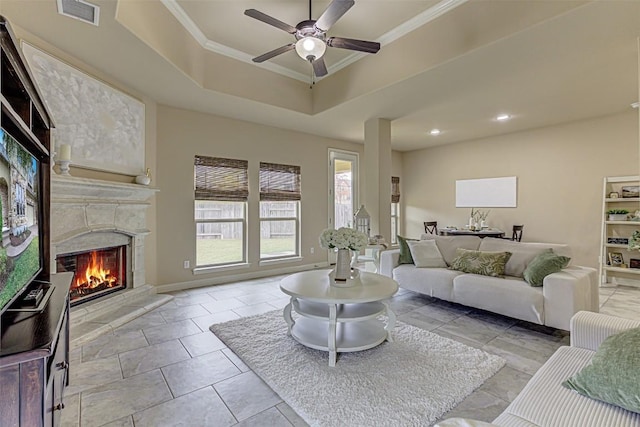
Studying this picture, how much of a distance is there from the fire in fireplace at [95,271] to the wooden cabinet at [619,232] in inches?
291

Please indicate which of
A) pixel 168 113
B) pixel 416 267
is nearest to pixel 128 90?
pixel 168 113

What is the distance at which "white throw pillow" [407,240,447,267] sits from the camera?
13.9ft

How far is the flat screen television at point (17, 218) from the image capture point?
133 cm

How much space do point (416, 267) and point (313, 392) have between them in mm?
2591

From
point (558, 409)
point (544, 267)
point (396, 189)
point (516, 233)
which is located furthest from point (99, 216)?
point (516, 233)

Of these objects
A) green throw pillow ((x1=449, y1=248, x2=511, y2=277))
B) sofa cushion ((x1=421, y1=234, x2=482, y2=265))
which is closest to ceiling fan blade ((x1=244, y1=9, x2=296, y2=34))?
green throw pillow ((x1=449, y1=248, x2=511, y2=277))

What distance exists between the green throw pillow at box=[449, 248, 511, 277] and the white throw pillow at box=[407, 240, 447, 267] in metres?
0.22

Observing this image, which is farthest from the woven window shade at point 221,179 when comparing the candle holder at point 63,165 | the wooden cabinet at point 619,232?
the wooden cabinet at point 619,232

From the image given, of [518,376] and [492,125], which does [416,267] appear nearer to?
[518,376]

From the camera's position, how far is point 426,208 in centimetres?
793

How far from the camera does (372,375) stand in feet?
7.63

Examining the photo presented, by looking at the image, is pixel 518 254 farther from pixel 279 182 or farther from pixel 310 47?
pixel 279 182

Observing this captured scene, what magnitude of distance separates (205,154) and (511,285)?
4600 mm

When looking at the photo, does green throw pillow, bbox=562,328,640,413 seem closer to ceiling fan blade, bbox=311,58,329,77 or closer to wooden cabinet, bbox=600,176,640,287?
ceiling fan blade, bbox=311,58,329,77
